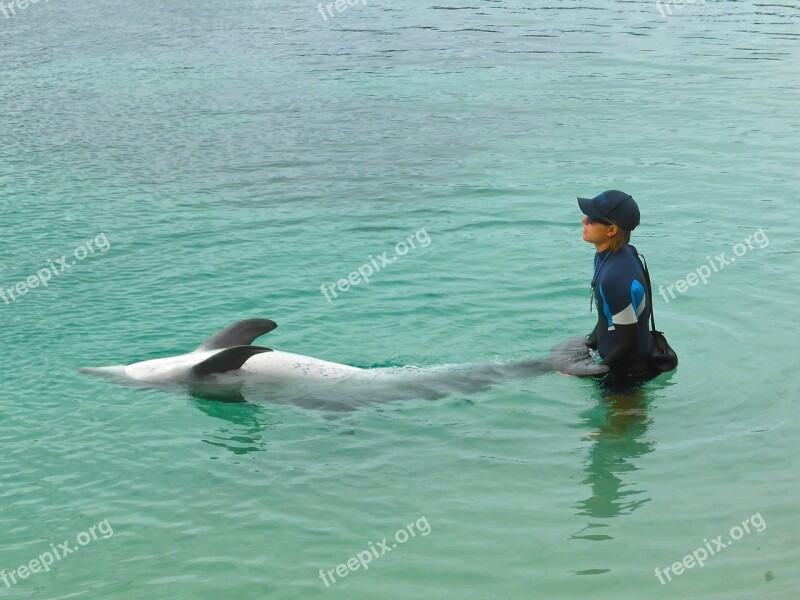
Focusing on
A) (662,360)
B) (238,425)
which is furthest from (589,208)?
(238,425)

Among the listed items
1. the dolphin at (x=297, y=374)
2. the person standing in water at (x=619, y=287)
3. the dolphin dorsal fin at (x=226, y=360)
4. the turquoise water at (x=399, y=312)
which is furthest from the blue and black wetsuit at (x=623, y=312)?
the dolphin dorsal fin at (x=226, y=360)

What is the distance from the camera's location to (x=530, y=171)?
15.8 metres

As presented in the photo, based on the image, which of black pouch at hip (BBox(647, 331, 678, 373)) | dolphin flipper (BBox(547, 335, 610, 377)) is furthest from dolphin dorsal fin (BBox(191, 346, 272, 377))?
black pouch at hip (BBox(647, 331, 678, 373))

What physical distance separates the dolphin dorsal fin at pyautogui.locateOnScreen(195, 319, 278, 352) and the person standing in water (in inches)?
117

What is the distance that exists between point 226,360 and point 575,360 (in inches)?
118

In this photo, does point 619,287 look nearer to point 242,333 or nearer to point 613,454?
point 613,454

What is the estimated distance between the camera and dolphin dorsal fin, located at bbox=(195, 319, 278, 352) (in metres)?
9.15

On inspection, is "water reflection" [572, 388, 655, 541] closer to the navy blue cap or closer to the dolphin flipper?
the dolphin flipper

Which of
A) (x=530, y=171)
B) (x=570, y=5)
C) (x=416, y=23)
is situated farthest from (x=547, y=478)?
(x=570, y=5)

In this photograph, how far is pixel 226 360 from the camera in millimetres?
8805

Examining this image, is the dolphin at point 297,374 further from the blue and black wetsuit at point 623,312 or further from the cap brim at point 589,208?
the cap brim at point 589,208

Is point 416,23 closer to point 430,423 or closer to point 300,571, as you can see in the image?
point 430,423

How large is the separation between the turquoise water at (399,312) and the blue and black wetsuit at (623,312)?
406mm

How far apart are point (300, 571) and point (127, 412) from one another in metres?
2.99
